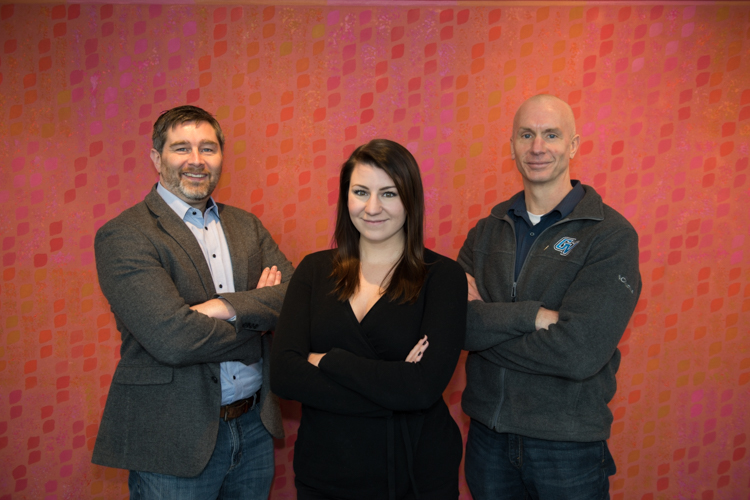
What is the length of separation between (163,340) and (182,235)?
467mm

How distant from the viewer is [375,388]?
1573 millimetres

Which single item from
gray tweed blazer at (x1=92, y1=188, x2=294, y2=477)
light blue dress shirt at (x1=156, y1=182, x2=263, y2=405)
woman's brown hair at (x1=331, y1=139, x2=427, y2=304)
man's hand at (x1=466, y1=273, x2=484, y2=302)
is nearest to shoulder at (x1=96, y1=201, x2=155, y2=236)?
gray tweed blazer at (x1=92, y1=188, x2=294, y2=477)

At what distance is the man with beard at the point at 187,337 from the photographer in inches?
74.6

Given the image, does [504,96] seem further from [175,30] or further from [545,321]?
[175,30]

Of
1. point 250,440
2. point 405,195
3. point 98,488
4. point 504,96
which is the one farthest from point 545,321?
point 98,488

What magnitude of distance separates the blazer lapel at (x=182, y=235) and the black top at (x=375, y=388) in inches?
19.5

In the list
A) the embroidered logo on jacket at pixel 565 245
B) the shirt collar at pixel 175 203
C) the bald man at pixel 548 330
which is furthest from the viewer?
the shirt collar at pixel 175 203

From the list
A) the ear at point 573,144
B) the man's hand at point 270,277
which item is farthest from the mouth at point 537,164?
the man's hand at point 270,277

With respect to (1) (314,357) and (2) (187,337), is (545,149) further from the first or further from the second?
(2) (187,337)

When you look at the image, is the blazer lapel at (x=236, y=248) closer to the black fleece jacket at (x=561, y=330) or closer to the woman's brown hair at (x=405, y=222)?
the woman's brown hair at (x=405, y=222)

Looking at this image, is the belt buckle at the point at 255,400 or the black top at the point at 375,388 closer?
the black top at the point at 375,388

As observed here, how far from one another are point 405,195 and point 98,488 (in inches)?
103

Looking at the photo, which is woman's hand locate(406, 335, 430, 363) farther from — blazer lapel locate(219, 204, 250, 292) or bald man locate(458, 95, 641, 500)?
blazer lapel locate(219, 204, 250, 292)

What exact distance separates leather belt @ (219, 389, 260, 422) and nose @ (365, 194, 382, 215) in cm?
105
